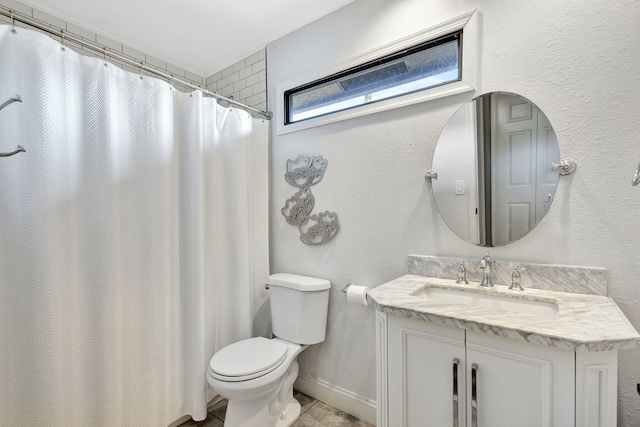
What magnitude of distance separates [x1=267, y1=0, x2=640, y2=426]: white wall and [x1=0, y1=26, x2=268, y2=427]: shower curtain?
1.70 ft

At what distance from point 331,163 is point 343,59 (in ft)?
2.14

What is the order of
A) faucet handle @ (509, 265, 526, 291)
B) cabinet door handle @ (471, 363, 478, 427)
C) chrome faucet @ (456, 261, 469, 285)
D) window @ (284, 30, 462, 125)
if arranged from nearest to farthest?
cabinet door handle @ (471, 363, 478, 427), faucet handle @ (509, 265, 526, 291), chrome faucet @ (456, 261, 469, 285), window @ (284, 30, 462, 125)

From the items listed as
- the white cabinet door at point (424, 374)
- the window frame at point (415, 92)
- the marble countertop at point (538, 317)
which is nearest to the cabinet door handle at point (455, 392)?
the white cabinet door at point (424, 374)

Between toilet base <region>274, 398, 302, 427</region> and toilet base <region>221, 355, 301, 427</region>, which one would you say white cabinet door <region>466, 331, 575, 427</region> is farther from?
toilet base <region>274, 398, 302, 427</region>

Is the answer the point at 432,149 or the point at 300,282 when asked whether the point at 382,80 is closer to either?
the point at 432,149

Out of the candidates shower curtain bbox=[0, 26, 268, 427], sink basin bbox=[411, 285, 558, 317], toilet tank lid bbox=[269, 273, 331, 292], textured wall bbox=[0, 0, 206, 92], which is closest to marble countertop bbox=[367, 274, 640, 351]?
sink basin bbox=[411, 285, 558, 317]

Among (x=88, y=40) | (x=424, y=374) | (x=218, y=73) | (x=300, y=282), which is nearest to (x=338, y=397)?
(x=300, y=282)

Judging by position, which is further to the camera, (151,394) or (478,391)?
(151,394)

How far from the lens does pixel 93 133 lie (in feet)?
4.53

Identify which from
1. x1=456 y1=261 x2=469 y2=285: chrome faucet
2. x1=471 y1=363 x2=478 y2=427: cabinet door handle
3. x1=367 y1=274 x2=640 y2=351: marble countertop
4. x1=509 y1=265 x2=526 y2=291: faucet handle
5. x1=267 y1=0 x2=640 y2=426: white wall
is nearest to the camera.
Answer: x1=367 y1=274 x2=640 y2=351: marble countertop

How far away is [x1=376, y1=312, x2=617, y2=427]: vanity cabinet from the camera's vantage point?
80 cm

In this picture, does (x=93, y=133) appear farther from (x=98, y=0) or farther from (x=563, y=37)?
(x=563, y=37)

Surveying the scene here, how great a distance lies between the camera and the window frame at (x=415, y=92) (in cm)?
138

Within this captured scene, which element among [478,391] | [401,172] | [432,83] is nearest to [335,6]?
[432,83]
